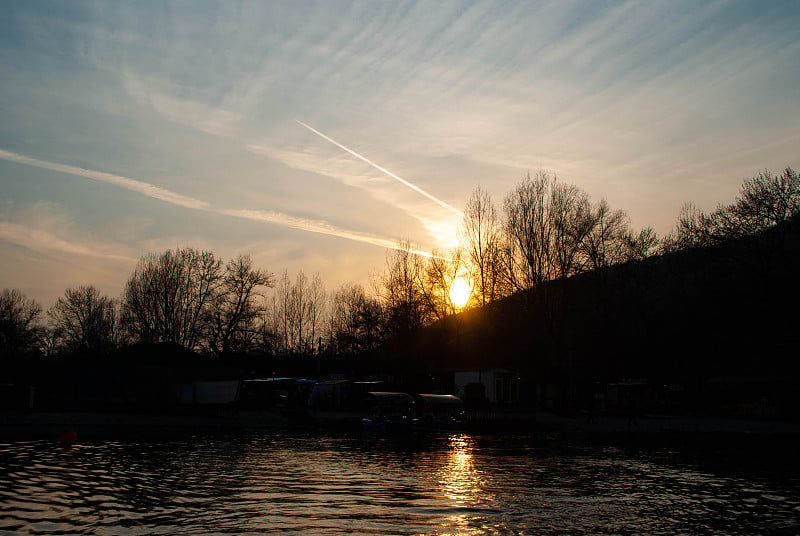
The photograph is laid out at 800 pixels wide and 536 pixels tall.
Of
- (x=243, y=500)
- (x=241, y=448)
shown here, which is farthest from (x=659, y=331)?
(x=243, y=500)

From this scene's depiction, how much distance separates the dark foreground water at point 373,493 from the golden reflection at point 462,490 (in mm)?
38

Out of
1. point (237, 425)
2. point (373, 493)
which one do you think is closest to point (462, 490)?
point (373, 493)

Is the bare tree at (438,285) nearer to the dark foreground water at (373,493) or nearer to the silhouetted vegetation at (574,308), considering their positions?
the silhouetted vegetation at (574,308)

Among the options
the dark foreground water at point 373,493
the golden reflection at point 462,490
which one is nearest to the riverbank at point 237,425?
the dark foreground water at point 373,493

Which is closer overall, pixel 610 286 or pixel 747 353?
pixel 747 353

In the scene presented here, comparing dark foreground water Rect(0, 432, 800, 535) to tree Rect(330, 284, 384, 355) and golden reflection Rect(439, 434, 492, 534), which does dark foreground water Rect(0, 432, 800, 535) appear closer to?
golden reflection Rect(439, 434, 492, 534)

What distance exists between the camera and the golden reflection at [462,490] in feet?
41.7

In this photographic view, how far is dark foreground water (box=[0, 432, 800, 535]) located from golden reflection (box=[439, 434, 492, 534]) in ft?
0.12

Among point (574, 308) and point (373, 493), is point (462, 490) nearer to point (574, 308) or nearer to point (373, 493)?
point (373, 493)

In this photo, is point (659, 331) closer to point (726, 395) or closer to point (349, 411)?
point (726, 395)

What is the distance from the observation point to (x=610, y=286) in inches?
2574

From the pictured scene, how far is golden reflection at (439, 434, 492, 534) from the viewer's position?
1270 cm

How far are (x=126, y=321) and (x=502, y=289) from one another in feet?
159

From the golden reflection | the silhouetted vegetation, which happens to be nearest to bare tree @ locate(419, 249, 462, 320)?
the silhouetted vegetation
